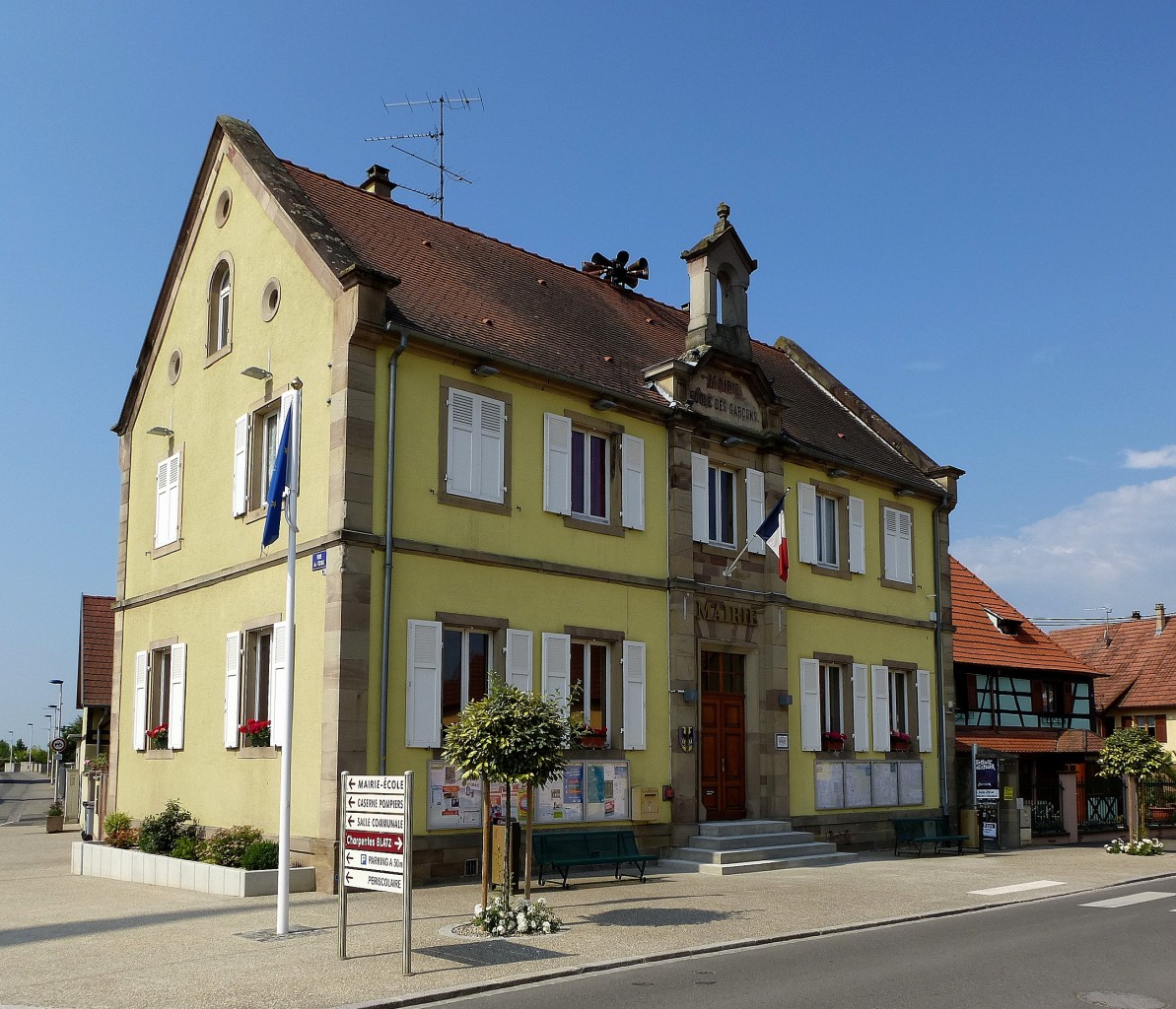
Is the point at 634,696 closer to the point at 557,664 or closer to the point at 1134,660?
the point at 557,664

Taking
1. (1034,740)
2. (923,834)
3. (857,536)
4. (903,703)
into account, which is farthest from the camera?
(1034,740)

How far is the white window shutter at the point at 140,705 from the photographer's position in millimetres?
21219

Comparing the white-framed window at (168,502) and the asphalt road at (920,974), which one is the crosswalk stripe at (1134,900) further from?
the white-framed window at (168,502)

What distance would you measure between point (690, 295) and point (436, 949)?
14326 mm

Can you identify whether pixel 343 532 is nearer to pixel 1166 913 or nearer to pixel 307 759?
pixel 307 759

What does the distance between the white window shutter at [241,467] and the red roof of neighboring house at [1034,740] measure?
16.6 meters

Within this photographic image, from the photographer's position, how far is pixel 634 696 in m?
19.3

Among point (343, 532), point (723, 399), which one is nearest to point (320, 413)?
point (343, 532)

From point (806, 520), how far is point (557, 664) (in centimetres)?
699

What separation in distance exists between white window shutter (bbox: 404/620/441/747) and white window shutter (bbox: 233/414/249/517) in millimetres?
3864

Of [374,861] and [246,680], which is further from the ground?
[246,680]

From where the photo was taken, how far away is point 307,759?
16281mm

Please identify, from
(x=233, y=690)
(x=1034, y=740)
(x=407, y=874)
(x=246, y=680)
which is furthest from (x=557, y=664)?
(x=1034, y=740)

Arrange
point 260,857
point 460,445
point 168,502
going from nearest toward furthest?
point 260,857
point 460,445
point 168,502
